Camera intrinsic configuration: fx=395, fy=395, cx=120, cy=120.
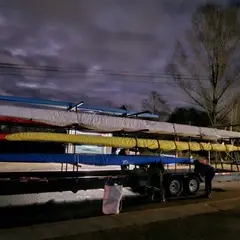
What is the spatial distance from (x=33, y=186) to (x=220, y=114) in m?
23.4

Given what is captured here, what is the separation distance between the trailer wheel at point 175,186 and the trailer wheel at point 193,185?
41 centimetres

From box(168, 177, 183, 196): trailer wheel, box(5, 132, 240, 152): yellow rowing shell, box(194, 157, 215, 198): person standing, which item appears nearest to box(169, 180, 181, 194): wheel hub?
box(168, 177, 183, 196): trailer wheel

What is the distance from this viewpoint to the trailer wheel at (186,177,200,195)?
1605cm

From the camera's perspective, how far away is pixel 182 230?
902cm

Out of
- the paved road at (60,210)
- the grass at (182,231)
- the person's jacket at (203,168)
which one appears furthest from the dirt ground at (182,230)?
the person's jacket at (203,168)

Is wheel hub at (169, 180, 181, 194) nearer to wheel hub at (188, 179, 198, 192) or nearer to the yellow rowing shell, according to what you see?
wheel hub at (188, 179, 198, 192)

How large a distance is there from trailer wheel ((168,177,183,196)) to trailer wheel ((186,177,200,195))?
413mm

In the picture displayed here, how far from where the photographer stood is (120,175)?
48.0 ft

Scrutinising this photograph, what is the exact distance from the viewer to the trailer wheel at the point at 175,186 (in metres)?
15.4

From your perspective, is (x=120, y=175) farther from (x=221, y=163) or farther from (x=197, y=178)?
(x=221, y=163)

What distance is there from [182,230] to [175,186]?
664 cm

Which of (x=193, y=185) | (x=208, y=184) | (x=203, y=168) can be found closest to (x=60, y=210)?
(x=208, y=184)

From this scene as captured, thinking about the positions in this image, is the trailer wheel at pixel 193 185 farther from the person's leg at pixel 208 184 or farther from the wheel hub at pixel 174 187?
the person's leg at pixel 208 184

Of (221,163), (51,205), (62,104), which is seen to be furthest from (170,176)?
(62,104)
